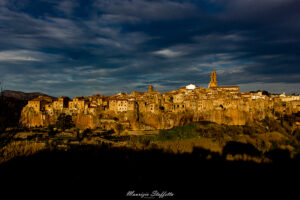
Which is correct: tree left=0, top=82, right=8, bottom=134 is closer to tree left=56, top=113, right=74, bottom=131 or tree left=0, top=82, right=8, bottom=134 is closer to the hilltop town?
the hilltop town

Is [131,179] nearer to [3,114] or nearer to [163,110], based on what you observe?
[3,114]

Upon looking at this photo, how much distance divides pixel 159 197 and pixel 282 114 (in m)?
48.4

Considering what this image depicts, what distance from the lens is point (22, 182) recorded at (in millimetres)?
4887

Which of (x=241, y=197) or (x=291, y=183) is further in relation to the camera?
(x=291, y=183)

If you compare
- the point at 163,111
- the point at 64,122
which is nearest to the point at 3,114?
the point at 64,122

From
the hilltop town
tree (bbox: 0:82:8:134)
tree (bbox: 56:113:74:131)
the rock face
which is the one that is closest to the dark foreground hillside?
tree (bbox: 0:82:8:134)

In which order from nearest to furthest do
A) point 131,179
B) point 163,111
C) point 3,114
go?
point 3,114, point 131,179, point 163,111

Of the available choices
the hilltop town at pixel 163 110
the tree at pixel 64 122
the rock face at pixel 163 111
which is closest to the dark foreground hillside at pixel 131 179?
the rock face at pixel 163 111

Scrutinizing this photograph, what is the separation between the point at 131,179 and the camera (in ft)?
19.2

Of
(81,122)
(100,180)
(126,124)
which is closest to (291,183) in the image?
(100,180)

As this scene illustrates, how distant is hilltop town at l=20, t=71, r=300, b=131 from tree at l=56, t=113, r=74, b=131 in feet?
4.15

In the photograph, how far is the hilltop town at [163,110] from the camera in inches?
1777

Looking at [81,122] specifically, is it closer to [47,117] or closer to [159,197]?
[47,117]

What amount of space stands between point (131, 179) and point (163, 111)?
43471mm
